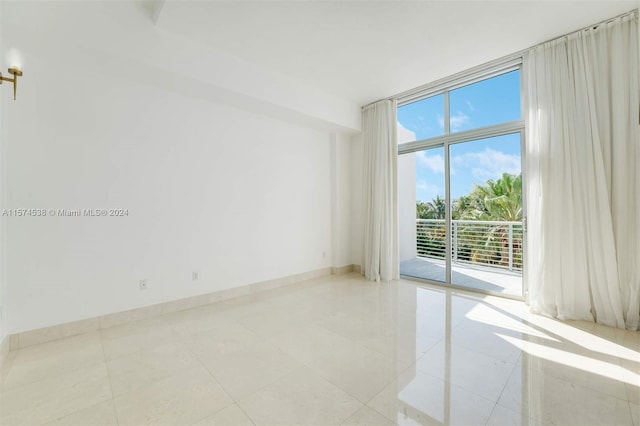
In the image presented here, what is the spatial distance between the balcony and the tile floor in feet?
5.16

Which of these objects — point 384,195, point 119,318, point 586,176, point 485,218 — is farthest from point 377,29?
point 119,318

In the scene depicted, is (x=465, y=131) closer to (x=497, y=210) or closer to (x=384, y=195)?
(x=384, y=195)

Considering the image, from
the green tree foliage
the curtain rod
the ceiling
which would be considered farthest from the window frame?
the green tree foliage

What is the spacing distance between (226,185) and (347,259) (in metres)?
2.75

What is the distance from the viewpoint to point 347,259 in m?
5.24

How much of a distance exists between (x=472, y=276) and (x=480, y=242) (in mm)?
656

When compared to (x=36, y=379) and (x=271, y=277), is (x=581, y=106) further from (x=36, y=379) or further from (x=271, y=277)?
(x=36, y=379)

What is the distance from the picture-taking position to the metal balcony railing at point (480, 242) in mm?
4582

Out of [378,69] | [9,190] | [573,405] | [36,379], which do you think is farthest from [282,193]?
[573,405]

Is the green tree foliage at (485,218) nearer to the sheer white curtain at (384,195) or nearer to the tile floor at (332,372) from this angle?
the sheer white curtain at (384,195)

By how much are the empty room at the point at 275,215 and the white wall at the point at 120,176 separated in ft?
0.06

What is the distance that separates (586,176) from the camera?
108 inches

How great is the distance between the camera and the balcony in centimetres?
445

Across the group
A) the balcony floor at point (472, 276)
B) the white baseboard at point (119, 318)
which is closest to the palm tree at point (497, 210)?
the balcony floor at point (472, 276)
